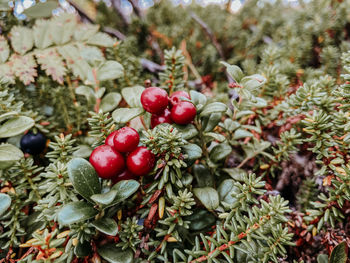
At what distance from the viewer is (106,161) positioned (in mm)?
1244

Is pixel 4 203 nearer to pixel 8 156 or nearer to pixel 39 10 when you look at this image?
pixel 8 156

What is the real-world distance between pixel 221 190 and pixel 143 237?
0.48 m

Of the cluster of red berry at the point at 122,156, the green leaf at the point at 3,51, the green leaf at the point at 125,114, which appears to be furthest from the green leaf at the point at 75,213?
the green leaf at the point at 3,51

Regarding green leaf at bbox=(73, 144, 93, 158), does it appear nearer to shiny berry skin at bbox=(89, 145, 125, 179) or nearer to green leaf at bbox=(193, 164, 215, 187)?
shiny berry skin at bbox=(89, 145, 125, 179)

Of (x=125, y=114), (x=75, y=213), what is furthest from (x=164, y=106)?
(x=75, y=213)

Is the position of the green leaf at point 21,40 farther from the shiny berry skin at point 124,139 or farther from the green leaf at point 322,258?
the green leaf at point 322,258

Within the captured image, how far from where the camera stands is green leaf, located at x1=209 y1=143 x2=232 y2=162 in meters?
1.48

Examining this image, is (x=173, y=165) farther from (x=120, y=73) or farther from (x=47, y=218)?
(x=120, y=73)

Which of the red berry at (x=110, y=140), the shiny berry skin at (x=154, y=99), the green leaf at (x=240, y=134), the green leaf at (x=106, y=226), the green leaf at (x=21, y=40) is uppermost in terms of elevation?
the green leaf at (x=21, y=40)

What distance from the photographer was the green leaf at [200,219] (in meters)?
1.39

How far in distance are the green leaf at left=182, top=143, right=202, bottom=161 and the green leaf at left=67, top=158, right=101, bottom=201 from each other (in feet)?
1.52

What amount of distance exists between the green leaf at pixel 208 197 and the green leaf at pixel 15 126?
0.98m

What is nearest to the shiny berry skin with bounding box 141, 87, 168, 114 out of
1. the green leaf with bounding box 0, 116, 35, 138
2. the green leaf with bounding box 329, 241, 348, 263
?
the green leaf with bounding box 0, 116, 35, 138

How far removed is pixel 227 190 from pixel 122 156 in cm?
60
